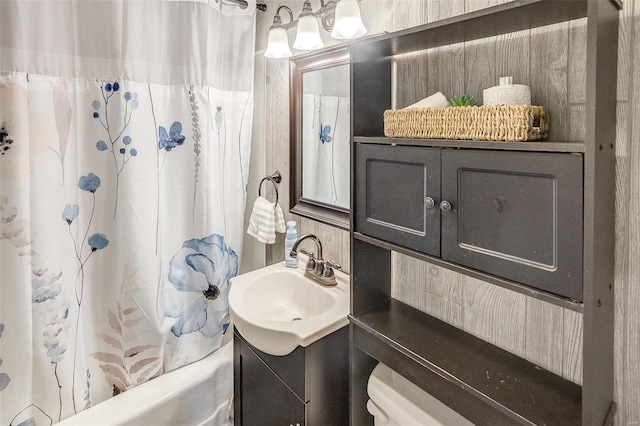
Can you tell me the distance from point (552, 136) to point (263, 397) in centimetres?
129

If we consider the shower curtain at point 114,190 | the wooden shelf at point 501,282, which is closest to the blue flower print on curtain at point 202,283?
the shower curtain at point 114,190

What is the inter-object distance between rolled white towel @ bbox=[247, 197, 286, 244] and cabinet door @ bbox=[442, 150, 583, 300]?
99 centimetres

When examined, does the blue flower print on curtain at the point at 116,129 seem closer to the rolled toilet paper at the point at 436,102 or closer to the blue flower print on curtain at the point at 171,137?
the blue flower print on curtain at the point at 171,137

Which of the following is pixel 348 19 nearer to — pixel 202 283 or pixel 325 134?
pixel 325 134

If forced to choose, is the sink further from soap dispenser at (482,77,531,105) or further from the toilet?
soap dispenser at (482,77,531,105)

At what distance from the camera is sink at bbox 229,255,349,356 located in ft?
4.17

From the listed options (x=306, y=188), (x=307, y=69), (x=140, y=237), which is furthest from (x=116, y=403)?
(x=307, y=69)

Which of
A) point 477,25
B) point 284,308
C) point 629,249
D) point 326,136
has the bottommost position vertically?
point 284,308

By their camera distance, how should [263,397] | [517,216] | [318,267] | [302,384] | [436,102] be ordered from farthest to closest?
[318,267]
[263,397]
[302,384]
[436,102]
[517,216]

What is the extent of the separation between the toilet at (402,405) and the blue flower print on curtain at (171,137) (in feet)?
3.90

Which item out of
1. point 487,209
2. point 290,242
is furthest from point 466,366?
point 290,242

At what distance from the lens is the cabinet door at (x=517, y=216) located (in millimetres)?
759

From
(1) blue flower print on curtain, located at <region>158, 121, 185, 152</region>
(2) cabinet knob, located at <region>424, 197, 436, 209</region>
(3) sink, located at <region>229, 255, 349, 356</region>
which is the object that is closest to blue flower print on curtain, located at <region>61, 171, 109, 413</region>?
(1) blue flower print on curtain, located at <region>158, 121, 185, 152</region>

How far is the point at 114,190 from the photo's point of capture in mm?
1542
